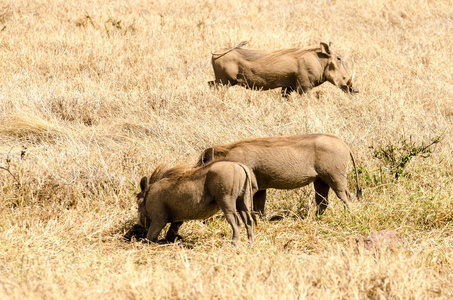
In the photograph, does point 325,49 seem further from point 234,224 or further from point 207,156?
point 234,224

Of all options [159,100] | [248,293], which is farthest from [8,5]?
[248,293]

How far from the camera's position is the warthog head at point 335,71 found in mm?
9070

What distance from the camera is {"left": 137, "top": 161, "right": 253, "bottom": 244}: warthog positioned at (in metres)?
4.45

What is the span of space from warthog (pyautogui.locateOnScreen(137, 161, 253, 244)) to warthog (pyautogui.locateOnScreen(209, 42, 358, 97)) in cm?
443

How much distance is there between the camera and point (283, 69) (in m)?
9.00

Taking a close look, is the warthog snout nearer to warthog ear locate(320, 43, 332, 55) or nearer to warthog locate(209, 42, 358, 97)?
warthog locate(209, 42, 358, 97)

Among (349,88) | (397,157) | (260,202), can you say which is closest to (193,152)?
(260,202)

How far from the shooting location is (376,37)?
13.8 metres

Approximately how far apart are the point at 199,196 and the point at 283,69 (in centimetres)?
481

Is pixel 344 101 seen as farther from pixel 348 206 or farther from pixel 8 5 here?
pixel 8 5

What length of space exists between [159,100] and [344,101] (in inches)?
103

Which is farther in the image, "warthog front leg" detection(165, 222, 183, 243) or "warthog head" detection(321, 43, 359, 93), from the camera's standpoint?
"warthog head" detection(321, 43, 359, 93)

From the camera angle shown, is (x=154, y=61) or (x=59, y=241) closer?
(x=59, y=241)

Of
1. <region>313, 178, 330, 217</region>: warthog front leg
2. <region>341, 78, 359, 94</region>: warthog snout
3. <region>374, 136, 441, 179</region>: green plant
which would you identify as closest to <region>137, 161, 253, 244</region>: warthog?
<region>313, 178, 330, 217</region>: warthog front leg
